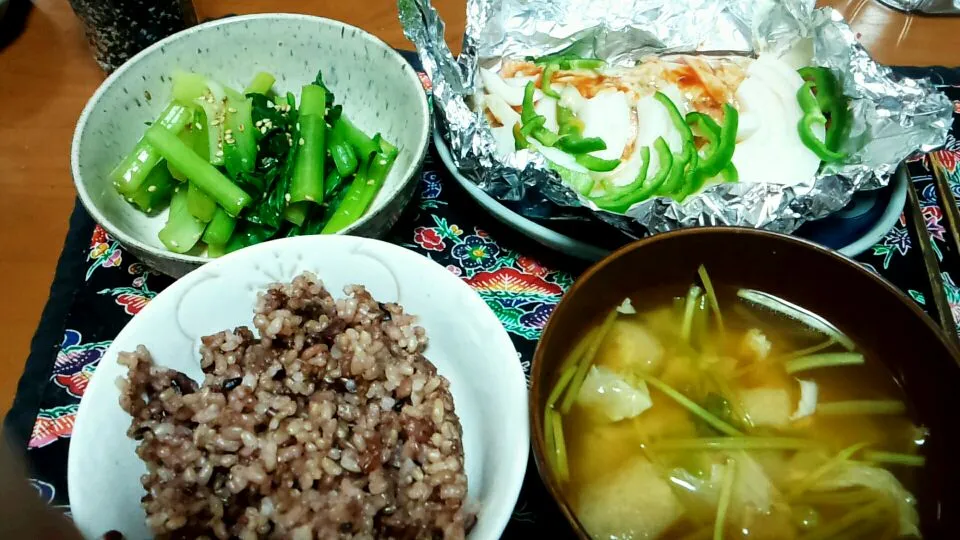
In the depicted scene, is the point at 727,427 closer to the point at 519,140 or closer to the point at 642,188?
the point at 642,188

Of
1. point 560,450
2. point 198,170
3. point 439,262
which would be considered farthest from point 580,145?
point 198,170

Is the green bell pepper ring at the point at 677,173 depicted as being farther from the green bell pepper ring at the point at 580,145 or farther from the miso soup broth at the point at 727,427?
the miso soup broth at the point at 727,427

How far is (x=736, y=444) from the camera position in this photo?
108 cm

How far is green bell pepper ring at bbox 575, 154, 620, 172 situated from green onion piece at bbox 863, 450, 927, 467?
2.54ft

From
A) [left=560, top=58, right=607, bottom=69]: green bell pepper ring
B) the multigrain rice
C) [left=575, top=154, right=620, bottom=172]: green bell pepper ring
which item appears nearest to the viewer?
the multigrain rice

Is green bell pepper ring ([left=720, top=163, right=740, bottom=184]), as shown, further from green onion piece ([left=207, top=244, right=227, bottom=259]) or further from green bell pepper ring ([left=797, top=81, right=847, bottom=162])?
green onion piece ([left=207, top=244, right=227, bottom=259])

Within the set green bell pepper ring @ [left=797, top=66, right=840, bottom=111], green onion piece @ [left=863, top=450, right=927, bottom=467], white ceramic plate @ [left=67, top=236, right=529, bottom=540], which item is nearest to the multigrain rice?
white ceramic plate @ [left=67, top=236, right=529, bottom=540]

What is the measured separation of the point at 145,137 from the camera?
1604mm

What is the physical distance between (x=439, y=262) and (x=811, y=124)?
99cm

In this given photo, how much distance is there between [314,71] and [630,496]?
4.50ft

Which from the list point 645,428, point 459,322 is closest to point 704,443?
point 645,428

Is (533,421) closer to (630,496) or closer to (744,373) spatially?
(630,496)

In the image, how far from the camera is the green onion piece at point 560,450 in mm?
1051

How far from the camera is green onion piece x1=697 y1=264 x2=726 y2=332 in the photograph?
119cm
